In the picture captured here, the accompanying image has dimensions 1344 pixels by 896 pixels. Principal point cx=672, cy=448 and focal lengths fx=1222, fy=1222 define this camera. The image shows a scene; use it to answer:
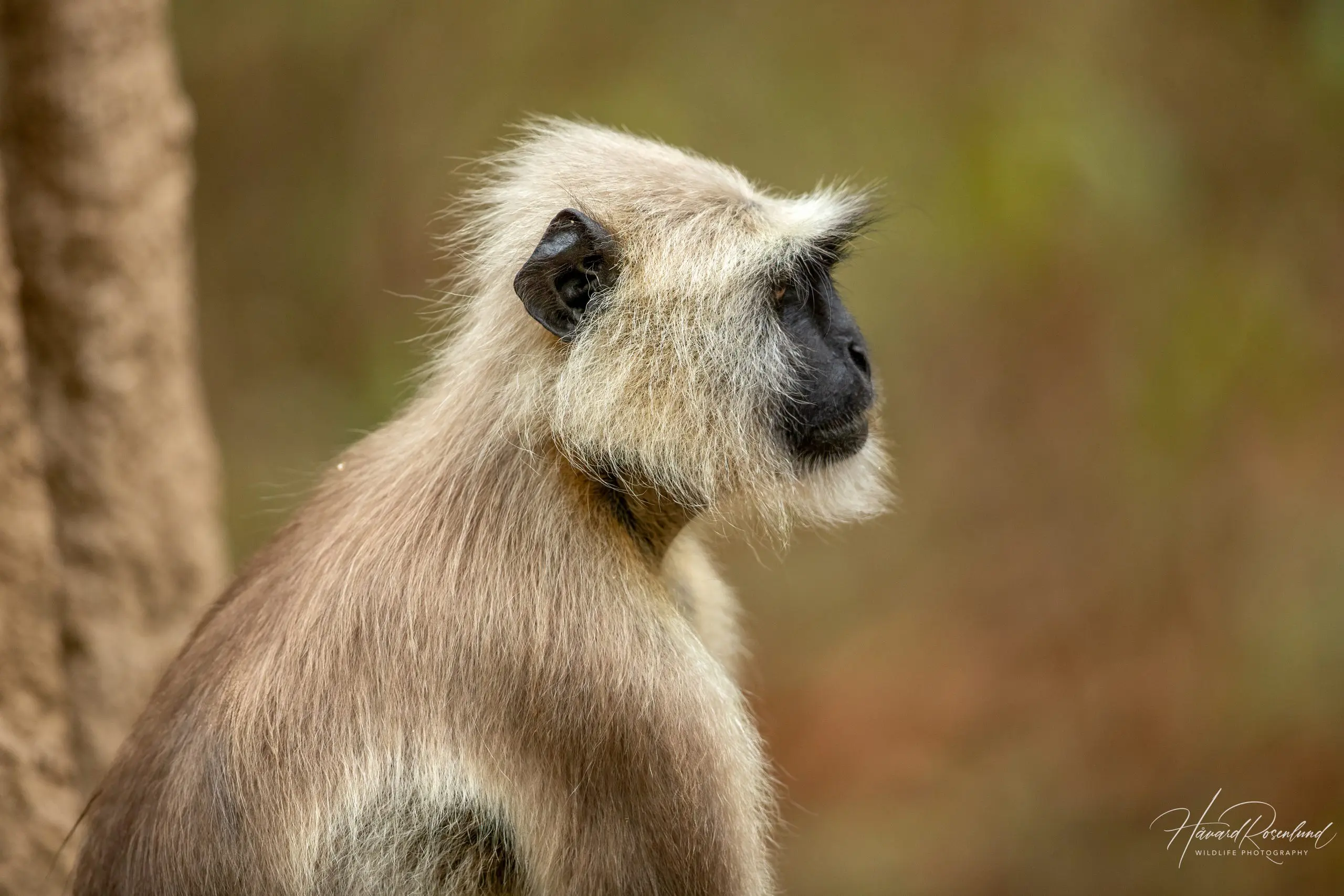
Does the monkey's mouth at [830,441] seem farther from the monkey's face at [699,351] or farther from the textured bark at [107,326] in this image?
the textured bark at [107,326]

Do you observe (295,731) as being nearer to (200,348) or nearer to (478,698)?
(478,698)

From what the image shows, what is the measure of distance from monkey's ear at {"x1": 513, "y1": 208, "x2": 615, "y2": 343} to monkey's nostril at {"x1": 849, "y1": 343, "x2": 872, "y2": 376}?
696mm

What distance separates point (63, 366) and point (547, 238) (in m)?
2.26

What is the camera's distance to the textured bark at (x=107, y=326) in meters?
4.12

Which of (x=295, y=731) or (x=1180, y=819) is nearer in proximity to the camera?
(x=295, y=731)

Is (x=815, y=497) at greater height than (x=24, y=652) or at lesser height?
greater

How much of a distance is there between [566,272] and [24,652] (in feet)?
7.23

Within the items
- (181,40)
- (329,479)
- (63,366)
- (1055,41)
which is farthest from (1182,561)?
(181,40)

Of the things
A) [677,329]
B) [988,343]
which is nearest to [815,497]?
[677,329]

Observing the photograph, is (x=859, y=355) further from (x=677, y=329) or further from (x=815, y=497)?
(x=677, y=329)

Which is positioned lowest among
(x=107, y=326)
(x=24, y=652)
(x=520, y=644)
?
(x=24, y=652)

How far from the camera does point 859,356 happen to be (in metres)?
3.37

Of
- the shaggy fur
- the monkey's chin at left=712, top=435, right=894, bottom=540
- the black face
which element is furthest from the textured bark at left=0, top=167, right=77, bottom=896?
the black face

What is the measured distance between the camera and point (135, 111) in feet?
14.2
